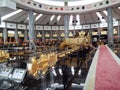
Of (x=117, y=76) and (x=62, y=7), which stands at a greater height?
(x=62, y=7)

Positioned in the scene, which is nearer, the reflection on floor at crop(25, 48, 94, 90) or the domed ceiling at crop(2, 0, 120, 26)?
the reflection on floor at crop(25, 48, 94, 90)

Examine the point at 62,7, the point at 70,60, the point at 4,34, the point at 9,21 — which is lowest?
the point at 70,60

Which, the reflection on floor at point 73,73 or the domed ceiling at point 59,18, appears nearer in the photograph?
the reflection on floor at point 73,73

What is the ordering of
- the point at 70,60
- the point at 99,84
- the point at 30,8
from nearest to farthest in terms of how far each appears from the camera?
1. the point at 99,84
2. the point at 70,60
3. the point at 30,8

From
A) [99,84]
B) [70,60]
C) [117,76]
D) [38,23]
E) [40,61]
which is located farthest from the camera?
[38,23]

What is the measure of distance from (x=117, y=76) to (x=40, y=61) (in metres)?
2.38

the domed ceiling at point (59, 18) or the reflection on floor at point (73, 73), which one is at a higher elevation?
the domed ceiling at point (59, 18)

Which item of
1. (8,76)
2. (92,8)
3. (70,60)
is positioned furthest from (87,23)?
(8,76)

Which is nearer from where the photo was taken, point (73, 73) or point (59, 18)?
point (73, 73)

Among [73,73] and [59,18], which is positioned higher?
[59,18]

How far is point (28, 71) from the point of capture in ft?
13.3

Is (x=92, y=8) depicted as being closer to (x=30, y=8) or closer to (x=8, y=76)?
(x=30, y=8)

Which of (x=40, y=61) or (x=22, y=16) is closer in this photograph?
(x=40, y=61)

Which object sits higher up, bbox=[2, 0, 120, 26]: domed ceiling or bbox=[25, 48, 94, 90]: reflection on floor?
bbox=[2, 0, 120, 26]: domed ceiling
